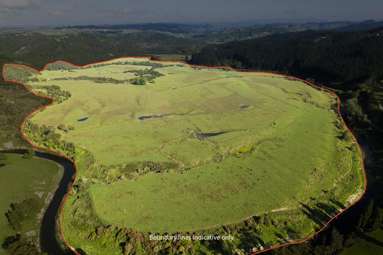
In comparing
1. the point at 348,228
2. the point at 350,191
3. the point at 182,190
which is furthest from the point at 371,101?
the point at 182,190

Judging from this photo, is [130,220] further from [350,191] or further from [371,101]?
[371,101]

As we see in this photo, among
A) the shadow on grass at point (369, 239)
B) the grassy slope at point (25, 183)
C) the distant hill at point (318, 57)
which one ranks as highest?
the distant hill at point (318, 57)

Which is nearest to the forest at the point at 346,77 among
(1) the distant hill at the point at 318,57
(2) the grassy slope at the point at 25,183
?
(1) the distant hill at the point at 318,57

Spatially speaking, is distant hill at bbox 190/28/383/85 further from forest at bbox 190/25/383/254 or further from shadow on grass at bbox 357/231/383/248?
shadow on grass at bbox 357/231/383/248

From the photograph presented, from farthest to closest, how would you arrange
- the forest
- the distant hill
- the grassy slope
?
1. the distant hill
2. the grassy slope
3. the forest

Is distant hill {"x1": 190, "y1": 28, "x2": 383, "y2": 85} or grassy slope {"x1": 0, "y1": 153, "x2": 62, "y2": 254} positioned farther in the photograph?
distant hill {"x1": 190, "y1": 28, "x2": 383, "y2": 85}

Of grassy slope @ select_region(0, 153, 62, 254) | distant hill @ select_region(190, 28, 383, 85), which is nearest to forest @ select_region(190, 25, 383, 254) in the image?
distant hill @ select_region(190, 28, 383, 85)

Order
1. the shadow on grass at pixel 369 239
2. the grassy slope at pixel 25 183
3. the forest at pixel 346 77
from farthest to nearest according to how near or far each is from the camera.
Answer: the grassy slope at pixel 25 183
the forest at pixel 346 77
the shadow on grass at pixel 369 239

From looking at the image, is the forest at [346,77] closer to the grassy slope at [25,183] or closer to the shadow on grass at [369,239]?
the shadow on grass at [369,239]

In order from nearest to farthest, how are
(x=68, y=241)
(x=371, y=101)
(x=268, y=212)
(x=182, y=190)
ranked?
(x=68, y=241)
(x=268, y=212)
(x=182, y=190)
(x=371, y=101)
